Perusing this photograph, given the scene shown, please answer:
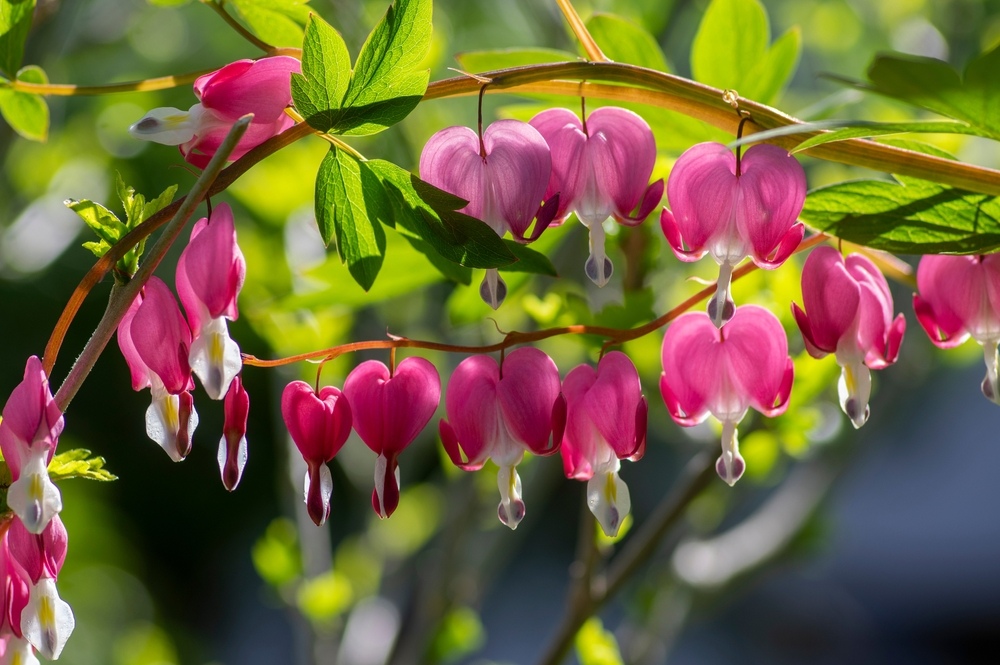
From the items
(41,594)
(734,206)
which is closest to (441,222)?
(734,206)

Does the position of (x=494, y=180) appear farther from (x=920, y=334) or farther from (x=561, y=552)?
(x=561, y=552)

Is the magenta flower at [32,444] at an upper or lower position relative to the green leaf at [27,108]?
lower

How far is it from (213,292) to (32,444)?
0.11m

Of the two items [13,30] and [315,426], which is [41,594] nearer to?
[315,426]

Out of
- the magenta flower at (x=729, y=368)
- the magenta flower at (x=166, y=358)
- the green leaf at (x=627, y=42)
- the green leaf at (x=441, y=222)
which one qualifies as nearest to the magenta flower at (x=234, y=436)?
the magenta flower at (x=166, y=358)

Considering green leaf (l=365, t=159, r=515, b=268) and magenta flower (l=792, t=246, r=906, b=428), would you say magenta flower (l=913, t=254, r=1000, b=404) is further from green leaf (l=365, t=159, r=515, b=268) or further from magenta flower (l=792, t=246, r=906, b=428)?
green leaf (l=365, t=159, r=515, b=268)

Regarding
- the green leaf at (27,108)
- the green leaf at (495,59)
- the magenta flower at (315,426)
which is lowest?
the magenta flower at (315,426)

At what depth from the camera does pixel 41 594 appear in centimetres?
47

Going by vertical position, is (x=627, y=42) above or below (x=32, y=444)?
above

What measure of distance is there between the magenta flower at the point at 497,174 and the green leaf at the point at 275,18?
0.17 metres

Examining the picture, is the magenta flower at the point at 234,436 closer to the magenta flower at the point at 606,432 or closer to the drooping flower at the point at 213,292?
the drooping flower at the point at 213,292

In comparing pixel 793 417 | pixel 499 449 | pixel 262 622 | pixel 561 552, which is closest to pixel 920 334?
pixel 793 417

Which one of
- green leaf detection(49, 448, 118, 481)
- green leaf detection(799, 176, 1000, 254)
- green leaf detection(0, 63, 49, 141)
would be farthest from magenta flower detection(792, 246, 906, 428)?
green leaf detection(0, 63, 49, 141)

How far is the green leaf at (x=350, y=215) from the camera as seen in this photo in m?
0.48
